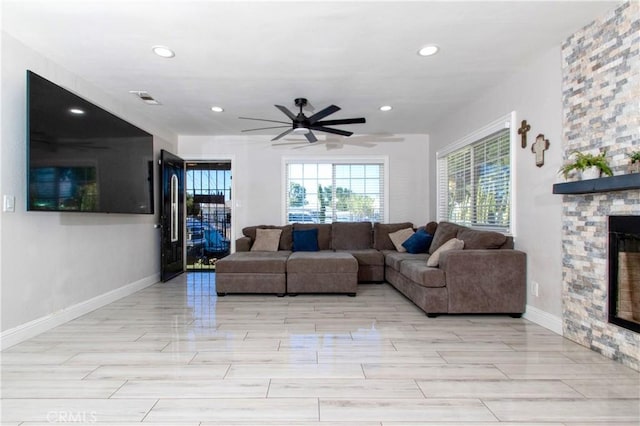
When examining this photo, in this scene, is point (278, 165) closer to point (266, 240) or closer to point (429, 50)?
point (266, 240)

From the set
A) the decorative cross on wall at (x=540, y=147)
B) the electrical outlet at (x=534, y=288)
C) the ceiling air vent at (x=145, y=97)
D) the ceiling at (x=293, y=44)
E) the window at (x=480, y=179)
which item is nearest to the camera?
the ceiling at (x=293, y=44)

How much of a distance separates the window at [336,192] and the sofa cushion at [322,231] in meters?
0.40

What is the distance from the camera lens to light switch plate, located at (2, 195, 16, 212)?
100 inches

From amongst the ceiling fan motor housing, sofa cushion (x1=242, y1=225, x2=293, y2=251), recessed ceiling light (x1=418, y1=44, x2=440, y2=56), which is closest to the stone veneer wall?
recessed ceiling light (x1=418, y1=44, x2=440, y2=56)

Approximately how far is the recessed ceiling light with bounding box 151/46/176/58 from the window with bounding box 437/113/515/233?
344 centimetres

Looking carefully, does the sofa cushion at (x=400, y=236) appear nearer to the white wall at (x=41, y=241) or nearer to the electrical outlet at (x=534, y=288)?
the electrical outlet at (x=534, y=288)

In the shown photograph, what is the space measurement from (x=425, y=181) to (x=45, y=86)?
5403mm

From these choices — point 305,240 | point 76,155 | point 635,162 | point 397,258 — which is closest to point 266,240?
point 305,240

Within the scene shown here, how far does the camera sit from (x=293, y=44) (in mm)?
2758

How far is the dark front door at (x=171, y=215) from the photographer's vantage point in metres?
5.04

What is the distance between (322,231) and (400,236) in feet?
4.28

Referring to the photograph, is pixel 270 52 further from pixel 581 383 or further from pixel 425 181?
pixel 425 181

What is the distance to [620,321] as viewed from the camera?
2.28 metres

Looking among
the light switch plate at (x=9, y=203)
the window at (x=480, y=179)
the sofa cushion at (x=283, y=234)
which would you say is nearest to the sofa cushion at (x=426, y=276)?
the window at (x=480, y=179)
